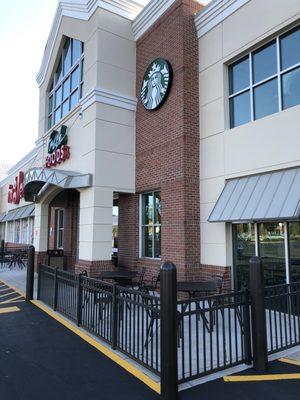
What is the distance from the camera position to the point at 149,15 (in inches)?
482

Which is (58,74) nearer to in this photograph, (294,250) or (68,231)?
(68,231)

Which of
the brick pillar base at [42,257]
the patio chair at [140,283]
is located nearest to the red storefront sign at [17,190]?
the brick pillar base at [42,257]

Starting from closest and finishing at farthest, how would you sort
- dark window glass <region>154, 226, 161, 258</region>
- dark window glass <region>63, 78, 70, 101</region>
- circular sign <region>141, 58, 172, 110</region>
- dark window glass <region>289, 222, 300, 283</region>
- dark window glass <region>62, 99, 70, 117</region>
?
1. dark window glass <region>289, 222, 300, 283</region>
2. circular sign <region>141, 58, 172, 110</region>
3. dark window glass <region>154, 226, 161, 258</region>
4. dark window glass <region>62, 99, 70, 117</region>
5. dark window glass <region>63, 78, 70, 101</region>

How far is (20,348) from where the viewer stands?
608cm

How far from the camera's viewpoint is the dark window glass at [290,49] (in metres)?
8.35

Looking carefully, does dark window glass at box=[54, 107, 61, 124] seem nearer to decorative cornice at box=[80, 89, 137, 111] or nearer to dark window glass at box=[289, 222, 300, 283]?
decorative cornice at box=[80, 89, 137, 111]

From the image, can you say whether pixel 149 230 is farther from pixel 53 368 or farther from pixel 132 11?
pixel 132 11

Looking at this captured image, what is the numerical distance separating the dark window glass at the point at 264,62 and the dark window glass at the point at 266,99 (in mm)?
245

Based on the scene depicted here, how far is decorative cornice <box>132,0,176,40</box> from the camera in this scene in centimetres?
1170

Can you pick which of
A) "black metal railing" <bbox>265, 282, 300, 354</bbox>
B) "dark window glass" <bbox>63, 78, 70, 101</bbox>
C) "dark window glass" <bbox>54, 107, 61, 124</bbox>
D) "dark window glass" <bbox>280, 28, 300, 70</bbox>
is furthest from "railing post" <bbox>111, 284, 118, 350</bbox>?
"dark window glass" <bbox>54, 107, 61, 124</bbox>

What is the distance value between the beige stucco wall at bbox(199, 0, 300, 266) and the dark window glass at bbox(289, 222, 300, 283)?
1432 mm

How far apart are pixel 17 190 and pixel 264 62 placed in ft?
70.8

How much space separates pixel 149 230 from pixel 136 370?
23.1 ft

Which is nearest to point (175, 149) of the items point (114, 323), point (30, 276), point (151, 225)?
point (151, 225)
